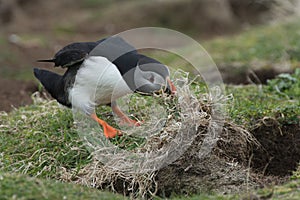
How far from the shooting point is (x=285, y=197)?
→ 3.24 metres

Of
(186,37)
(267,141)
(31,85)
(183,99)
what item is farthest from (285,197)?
(186,37)

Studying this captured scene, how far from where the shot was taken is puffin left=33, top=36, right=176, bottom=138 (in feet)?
14.3

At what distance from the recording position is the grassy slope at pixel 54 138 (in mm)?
3275

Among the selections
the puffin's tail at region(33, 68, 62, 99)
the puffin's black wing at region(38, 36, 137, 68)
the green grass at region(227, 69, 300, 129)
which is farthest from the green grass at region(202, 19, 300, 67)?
the puffin's black wing at region(38, 36, 137, 68)

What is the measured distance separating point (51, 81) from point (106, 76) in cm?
84

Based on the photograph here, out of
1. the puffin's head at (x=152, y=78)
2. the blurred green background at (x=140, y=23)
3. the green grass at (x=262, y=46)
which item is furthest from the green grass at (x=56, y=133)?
the blurred green background at (x=140, y=23)

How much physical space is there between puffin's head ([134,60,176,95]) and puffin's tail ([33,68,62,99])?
0.82 metres

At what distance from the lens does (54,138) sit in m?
4.59

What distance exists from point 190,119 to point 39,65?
5.02 meters

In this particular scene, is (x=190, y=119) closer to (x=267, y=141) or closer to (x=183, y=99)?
(x=183, y=99)

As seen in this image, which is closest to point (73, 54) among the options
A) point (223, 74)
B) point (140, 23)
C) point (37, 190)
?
point (37, 190)

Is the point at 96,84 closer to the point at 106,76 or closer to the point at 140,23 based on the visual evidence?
the point at 106,76

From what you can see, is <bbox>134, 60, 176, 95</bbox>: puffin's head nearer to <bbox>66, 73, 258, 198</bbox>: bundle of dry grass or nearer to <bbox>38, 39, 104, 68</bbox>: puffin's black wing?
<bbox>66, 73, 258, 198</bbox>: bundle of dry grass

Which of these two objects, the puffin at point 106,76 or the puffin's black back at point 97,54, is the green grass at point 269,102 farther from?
the puffin's black back at point 97,54
